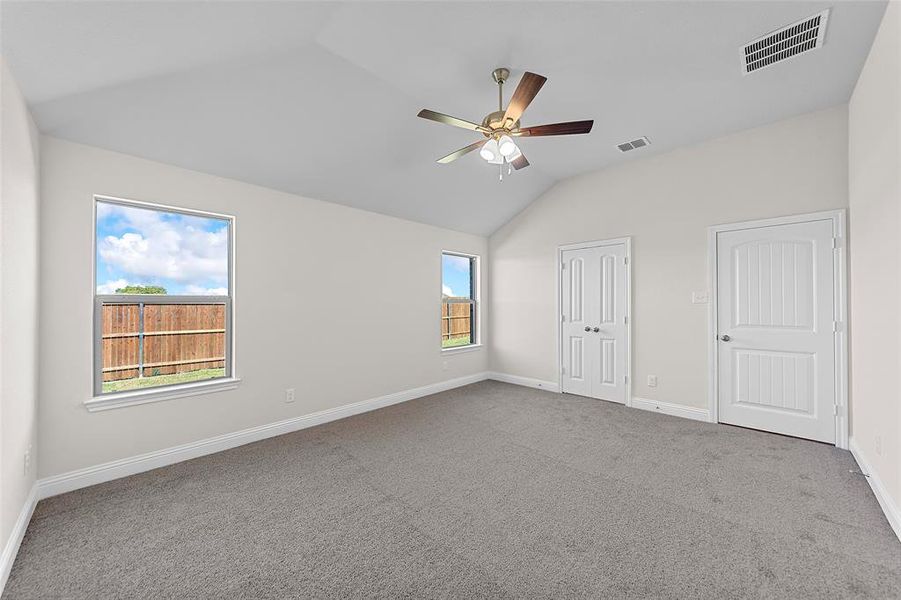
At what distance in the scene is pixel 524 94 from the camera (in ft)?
7.40

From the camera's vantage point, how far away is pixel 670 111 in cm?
333

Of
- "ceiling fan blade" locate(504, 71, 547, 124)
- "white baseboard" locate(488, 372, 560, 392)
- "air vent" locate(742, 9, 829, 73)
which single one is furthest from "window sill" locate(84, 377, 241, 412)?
"air vent" locate(742, 9, 829, 73)

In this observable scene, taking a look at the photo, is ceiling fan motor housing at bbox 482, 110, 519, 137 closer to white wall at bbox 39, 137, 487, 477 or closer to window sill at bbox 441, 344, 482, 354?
white wall at bbox 39, 137, 487, 477

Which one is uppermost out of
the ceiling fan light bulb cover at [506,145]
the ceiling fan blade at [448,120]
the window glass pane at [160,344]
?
the ceiling fan blade at [448,120]

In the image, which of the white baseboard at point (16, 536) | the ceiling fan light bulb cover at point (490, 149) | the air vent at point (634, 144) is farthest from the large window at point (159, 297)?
the air vent at point (634, 144)

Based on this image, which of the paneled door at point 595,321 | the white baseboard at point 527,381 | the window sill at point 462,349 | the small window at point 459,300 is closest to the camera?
the paneled door at point 595,321

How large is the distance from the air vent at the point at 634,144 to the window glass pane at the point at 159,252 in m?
4.07

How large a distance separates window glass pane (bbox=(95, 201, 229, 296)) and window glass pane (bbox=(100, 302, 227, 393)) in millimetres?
164

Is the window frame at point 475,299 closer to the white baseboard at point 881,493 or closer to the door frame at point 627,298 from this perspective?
the door frame at point 627,298

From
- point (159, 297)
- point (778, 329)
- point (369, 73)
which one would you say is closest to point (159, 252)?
point (159, 297)

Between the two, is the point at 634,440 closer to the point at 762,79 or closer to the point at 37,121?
the point at 762,79

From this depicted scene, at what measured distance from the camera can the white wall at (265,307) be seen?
98.6 inches

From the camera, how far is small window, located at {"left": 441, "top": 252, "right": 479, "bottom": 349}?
5.46 m

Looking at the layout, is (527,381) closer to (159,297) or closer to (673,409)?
(673,409)
